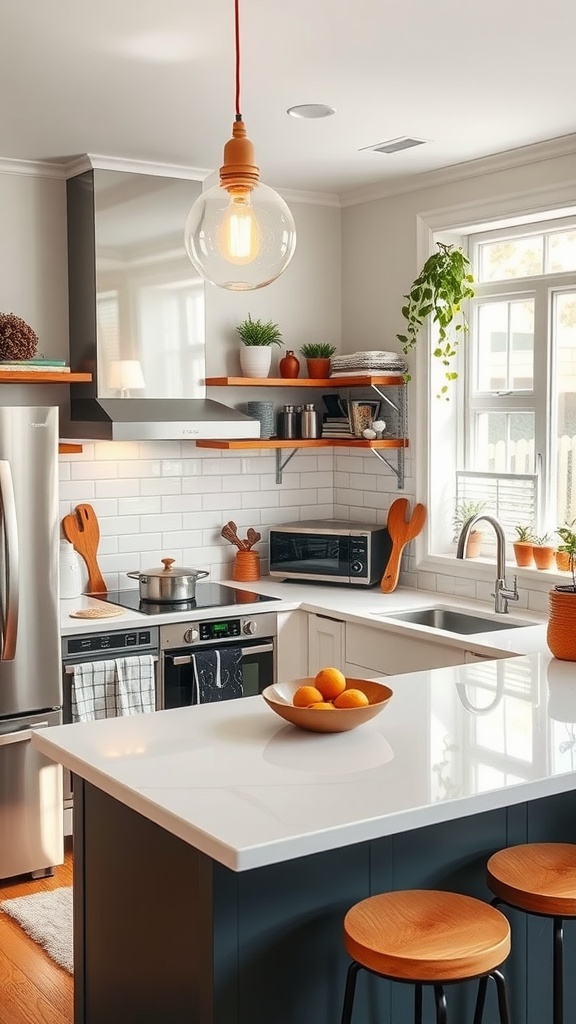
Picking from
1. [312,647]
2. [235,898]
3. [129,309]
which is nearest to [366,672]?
[312,647]

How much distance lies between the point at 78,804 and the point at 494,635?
193 centimetres

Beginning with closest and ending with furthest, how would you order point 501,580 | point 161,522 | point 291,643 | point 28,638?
point 28,638 < point 501,580 < point 291,643 < point 161,522

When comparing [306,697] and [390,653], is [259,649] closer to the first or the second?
[390,653]

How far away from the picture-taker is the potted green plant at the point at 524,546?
15.6ft

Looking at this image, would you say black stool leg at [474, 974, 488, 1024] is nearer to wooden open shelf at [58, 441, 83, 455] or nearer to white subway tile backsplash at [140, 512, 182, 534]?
wooden open shelf at [58, 441, 83, 455]

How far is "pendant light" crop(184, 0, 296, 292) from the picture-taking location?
7.55 ft

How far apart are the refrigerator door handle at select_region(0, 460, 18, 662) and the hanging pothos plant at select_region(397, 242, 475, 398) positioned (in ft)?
6.48

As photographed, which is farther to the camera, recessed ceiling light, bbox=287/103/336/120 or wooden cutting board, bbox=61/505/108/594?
wooden cutting board, bbox=61/505/108/594

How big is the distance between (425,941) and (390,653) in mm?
2439

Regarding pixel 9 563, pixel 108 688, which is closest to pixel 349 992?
pixel 9 563

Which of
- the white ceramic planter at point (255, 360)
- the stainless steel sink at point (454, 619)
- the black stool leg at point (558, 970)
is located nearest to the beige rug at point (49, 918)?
the stainless steel sink at point (454, 619)

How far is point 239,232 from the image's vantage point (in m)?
2.30

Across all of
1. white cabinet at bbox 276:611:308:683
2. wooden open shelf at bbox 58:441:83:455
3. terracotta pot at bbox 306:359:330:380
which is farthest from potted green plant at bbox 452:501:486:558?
wooden open shelf at bbox 58:441:83:455

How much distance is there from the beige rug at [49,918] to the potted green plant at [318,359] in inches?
104
